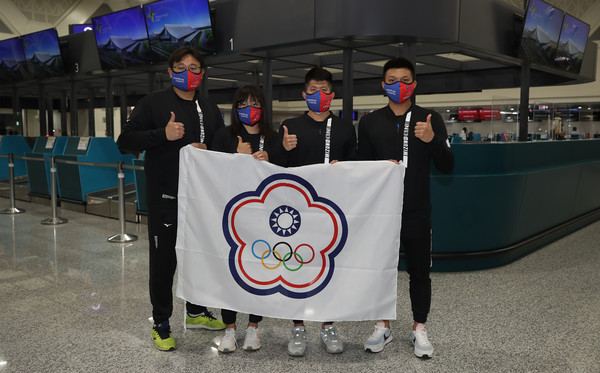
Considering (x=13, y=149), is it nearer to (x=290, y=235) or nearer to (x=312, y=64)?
(x=312, y=64)

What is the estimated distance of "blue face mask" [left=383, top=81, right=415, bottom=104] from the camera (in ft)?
9.23

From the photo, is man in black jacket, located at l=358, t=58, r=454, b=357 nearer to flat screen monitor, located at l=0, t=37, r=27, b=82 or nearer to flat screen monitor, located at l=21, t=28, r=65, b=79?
flat screen monitor, located at l=21, t=28, r=65, b=79

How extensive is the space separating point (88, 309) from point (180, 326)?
31.3 inches

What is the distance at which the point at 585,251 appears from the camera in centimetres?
580

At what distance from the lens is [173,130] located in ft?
9.08

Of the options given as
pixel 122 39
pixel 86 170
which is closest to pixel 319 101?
pixel 122 39

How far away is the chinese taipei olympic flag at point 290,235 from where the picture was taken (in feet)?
9.14

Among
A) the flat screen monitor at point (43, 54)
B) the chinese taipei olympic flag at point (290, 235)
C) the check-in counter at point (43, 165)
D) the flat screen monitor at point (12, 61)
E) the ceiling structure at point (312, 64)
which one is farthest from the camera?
the flat screen monitor at point (12, 61)

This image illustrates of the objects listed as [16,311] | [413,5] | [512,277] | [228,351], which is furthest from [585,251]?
[16,311]

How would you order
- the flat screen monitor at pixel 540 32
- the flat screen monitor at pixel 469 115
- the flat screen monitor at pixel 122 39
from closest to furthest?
the flat screen monitor at pixel 540 32 → the flat screen monitor at pixel 469 115 → the flat screen monitor at pixel 122 39

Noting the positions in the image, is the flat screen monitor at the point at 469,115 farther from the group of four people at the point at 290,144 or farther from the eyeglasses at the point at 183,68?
the eyeglasses at the point at 183,68

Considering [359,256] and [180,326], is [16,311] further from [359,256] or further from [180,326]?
[359,256]

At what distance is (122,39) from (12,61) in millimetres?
4490

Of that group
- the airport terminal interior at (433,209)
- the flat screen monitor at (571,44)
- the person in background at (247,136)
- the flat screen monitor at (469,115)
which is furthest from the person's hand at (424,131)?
the flat screen monitor at (571,44)
